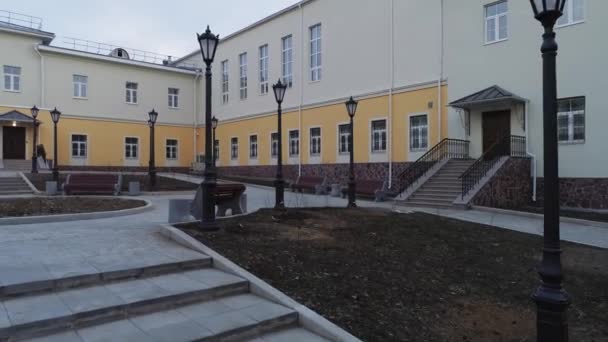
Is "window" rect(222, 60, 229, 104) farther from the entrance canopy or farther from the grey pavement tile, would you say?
the grey pavement tile

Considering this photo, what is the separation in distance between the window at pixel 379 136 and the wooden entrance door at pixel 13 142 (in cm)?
2350

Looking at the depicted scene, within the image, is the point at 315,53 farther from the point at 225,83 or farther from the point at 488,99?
the point at 488,99

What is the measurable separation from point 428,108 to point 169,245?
15.6m

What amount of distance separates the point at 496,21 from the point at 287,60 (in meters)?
13.5

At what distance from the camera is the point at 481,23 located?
1803 centimetres

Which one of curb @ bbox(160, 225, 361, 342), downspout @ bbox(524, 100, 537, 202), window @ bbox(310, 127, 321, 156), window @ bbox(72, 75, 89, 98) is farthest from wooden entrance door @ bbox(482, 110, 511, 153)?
window @ bbox(72, 75, 89, 98)

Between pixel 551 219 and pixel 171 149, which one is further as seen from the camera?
pixel 171 149

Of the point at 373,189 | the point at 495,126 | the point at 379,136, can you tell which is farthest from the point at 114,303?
the point at 379,136

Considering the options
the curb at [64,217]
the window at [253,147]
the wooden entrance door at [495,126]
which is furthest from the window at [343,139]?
the curb at [64,217]

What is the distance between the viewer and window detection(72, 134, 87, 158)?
3055cm

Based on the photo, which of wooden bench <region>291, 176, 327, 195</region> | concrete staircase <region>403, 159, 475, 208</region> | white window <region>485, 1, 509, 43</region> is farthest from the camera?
wooden bench <region>291, 176, 327, 195</region>

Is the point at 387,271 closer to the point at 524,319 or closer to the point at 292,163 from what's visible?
the point at 524,319

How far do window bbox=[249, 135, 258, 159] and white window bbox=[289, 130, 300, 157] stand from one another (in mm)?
3654

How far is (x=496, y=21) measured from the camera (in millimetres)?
17734
